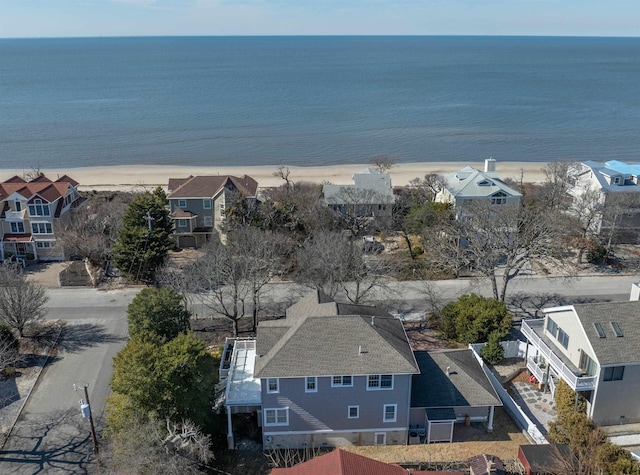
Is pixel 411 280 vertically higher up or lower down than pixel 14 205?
lower down

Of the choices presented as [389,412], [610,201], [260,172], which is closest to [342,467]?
[389,412]

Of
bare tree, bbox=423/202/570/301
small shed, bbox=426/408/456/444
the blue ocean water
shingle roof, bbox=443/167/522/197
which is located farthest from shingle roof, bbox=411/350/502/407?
the blue ocean water

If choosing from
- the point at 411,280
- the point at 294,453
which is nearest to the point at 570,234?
the point at 411,280

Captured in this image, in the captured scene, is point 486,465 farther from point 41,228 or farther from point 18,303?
point 41,228

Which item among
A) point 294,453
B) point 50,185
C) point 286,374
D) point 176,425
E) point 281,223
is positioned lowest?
point 294,453

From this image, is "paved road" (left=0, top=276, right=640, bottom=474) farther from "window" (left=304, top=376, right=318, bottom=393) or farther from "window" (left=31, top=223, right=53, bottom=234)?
"window" (left=304, top=376, right=318, bottom=393)

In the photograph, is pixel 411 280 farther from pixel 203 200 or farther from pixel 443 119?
pixel 443 119

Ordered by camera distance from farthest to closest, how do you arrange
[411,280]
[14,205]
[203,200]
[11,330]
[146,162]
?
[146,162] < [203,200] < [14,205] < [411,280] < [11,330]
